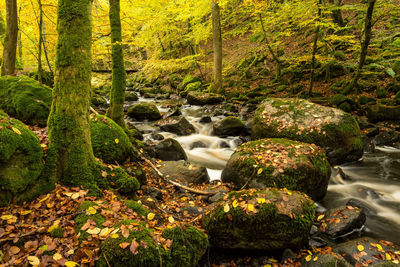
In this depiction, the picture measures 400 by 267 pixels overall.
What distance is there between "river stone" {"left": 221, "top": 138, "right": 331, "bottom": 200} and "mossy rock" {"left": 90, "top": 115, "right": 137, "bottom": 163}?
2.86 m

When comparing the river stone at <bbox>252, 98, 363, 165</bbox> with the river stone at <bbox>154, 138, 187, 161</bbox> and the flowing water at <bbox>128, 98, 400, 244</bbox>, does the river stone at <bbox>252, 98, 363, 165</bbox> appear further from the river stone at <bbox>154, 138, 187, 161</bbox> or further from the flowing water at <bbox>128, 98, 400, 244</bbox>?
the river stone at <bbox>154, 138, 187, 161</bbox>

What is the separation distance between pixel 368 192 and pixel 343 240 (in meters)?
2.92

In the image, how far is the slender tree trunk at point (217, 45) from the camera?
14794 mm

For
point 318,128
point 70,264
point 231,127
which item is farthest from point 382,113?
point 70,264

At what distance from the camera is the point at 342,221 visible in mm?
4457

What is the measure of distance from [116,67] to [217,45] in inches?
405

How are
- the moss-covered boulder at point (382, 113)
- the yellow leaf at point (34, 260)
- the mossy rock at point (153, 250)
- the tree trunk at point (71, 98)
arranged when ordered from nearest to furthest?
the yellow leaf at point (34, 260) → the mossy rock at point (153, 250) → the tree trunk at point (71, 98) → the moss-covered boulder at point (382, 113)

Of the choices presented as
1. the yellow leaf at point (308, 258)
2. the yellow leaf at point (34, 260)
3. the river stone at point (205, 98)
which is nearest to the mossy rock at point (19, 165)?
the yellow leaf at point (34, 260)

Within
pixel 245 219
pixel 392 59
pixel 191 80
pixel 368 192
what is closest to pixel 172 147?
pixel 245 219

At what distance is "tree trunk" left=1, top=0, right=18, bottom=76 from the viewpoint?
7.88 metres

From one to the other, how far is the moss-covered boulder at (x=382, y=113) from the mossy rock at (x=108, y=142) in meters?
10.2

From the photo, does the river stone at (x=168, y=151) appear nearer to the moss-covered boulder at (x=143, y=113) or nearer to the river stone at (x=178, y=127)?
the river stone at (x=178, y=127)

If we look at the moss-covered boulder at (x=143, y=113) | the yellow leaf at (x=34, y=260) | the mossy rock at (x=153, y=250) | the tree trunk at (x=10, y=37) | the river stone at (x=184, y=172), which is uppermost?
the tree trunk at (x=10, y=37)

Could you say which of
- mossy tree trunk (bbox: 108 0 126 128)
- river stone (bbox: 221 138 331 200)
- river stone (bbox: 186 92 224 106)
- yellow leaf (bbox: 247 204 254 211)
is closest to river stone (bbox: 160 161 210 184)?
river stone (bbox: 221 138 331 200)
